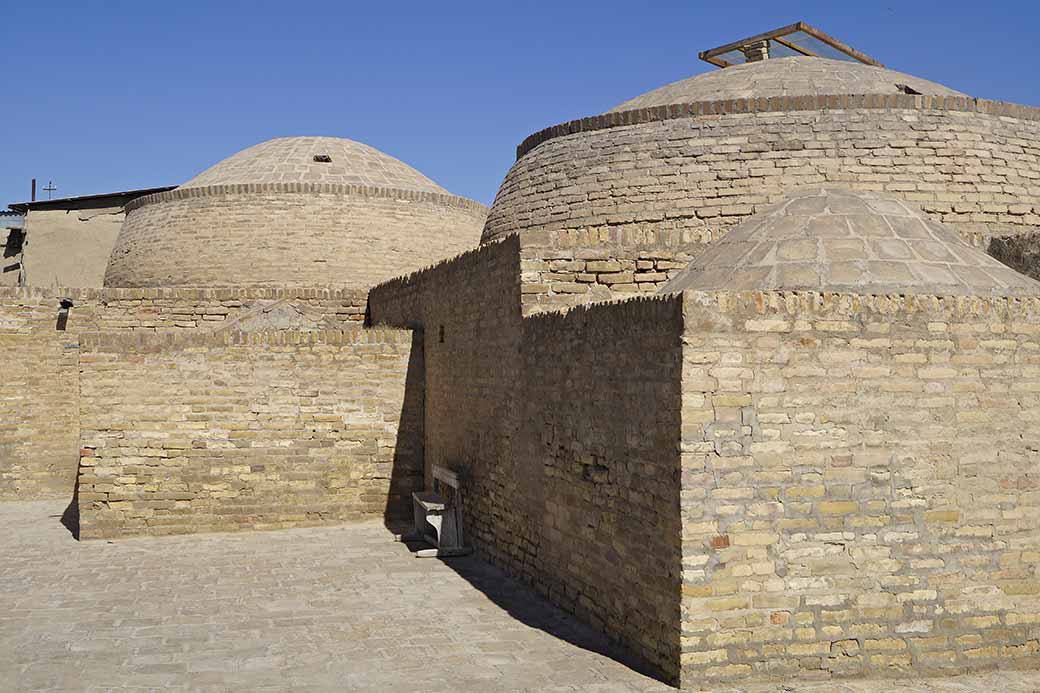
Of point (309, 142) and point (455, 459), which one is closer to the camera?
point (455, 459)

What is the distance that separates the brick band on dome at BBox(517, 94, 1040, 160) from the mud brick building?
0.13 ft

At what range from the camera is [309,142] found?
1961 centimetres

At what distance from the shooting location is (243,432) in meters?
11.6

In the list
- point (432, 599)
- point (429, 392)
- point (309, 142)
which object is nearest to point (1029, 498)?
point (432, 599)

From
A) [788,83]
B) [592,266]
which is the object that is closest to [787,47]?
[788,83]

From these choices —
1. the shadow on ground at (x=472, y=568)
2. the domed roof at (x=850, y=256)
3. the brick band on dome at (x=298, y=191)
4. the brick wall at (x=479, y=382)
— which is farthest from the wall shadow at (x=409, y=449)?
the brick band on dome at (x=298, y=191)

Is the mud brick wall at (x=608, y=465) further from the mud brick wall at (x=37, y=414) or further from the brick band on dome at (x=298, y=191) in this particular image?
the brick band on dome at (x=298, y=191)

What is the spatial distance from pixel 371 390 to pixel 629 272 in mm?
4481

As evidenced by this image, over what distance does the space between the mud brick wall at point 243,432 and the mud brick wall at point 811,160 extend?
10.4 ft

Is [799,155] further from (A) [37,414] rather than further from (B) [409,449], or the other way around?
(A) [37,414]

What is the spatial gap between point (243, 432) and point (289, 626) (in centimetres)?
433

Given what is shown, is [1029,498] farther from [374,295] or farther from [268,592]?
[374,295]

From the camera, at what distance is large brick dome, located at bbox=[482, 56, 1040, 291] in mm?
9836

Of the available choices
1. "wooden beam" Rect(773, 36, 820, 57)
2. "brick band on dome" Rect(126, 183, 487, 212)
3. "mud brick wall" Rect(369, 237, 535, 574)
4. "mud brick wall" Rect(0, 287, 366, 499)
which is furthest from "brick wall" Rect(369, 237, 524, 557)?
"wooden beam" Rect(773, 36, 820, 57)
